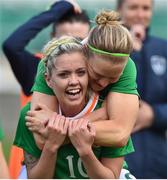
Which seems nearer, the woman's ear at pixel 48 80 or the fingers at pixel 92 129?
the fingers at pixel 92 129

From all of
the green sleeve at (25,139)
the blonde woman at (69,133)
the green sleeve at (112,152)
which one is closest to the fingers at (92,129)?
the blonde woman at (69,133)

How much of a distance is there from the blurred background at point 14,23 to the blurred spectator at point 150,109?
6.22m

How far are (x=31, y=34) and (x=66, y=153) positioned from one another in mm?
1820

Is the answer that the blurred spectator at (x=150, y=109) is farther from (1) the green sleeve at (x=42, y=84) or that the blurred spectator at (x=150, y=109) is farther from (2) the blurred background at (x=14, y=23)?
(2) the blurred background at (x=14, y=23)

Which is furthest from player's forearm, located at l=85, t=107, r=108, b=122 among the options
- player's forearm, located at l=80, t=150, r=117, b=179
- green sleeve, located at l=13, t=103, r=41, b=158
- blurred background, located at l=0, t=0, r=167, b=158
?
blurred background, located at l=0, t=0, r=167, b=158

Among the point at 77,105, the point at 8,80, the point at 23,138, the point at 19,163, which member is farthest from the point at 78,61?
the point at 8,80

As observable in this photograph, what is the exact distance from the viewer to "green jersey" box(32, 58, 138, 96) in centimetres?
470

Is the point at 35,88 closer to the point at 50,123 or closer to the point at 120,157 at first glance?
the point at 50,123

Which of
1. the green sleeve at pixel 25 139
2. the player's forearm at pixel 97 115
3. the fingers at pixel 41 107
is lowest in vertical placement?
the green sleeve at pixel 25 139

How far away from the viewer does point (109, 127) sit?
4613 mm

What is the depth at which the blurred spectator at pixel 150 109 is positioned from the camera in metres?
6.49

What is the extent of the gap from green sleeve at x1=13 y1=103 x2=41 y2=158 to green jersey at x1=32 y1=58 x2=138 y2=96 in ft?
0.51

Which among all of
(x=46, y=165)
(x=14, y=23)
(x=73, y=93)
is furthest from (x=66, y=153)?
(x=14, y=23)

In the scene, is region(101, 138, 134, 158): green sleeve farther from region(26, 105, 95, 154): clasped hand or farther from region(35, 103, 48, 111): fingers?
region(35, 103, 48, 111): fingers
